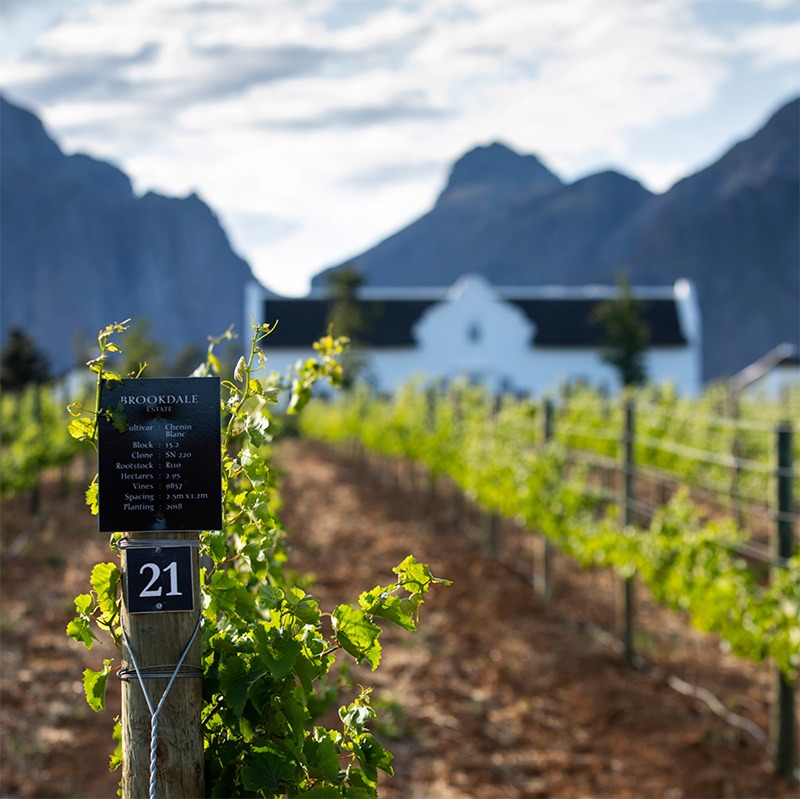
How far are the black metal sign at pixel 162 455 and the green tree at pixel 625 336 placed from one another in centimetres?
3829

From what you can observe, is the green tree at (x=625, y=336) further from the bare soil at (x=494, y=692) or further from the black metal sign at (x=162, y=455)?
the black metal sign at (x=162, y=455)

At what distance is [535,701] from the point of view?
6180 mm

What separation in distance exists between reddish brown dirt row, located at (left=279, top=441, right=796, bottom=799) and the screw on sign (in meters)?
3.12

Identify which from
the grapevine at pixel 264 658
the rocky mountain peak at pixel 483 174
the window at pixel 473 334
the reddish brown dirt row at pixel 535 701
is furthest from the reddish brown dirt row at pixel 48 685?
the rocky mountain peak at pixel 483 174

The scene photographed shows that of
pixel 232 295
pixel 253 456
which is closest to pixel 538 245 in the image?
pixel 232 295

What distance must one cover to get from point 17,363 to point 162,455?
39.6m

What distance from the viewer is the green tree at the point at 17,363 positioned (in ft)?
126

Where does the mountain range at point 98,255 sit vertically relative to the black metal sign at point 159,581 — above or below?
above

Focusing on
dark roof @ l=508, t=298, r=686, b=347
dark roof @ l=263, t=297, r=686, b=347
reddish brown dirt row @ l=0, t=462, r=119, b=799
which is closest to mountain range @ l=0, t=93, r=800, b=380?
dark roof @ l=508, t=298, r=686, b=347

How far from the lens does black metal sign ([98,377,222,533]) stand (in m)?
1.91

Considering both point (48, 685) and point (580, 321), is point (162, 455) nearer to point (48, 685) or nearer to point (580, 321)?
point (48, 685)

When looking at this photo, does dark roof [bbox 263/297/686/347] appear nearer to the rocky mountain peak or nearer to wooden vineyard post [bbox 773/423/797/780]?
wooden vineyard post [bbox 773/423/797/780]

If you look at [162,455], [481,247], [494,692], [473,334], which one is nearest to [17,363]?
[473,334]

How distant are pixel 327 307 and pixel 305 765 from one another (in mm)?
43062
